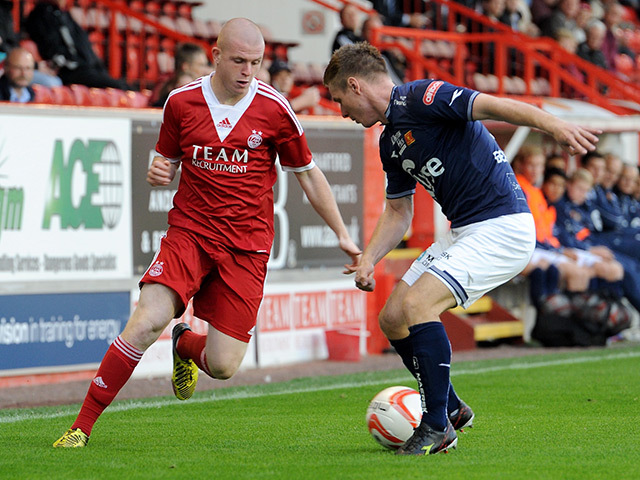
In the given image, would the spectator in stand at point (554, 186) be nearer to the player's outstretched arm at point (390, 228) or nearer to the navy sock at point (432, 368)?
the player's outstretched arm at point (390, 228)

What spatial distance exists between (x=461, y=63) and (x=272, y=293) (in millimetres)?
5977

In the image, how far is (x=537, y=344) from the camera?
39.9 feet

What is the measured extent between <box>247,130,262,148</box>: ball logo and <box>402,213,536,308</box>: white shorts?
1038 mm

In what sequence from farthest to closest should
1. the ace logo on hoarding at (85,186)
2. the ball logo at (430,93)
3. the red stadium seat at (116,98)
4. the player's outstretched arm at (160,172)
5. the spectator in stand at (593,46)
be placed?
1. the spectator in stand at (593,46)
2. the red stadium seat at (116,98)
3. the ace logo on hoarding at (85,186)
4. the player's outstretched arm at (160,172)
5. the ball logo at (430,93)

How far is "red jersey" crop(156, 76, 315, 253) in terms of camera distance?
5.89 metres

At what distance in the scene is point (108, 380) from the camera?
5613 mm

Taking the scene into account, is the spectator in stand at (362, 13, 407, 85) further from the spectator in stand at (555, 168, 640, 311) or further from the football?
the football

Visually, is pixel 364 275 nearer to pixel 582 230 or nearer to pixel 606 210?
pixel 582 230

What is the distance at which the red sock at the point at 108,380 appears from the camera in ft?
18.4

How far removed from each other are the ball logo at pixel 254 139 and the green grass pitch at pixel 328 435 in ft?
4.96

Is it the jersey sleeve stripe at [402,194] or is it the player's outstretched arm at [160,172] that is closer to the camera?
the player's outstretched arm at [160,172]

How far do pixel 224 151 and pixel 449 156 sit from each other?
1143 mm

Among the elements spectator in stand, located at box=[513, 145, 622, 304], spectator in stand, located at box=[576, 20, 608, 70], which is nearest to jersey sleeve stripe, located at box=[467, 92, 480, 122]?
spectator in stand, located at box=[513, 145, 622, 304]

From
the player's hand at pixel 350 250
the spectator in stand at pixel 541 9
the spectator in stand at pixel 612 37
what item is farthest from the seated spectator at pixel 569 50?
the player's hand at pixel 350 250
